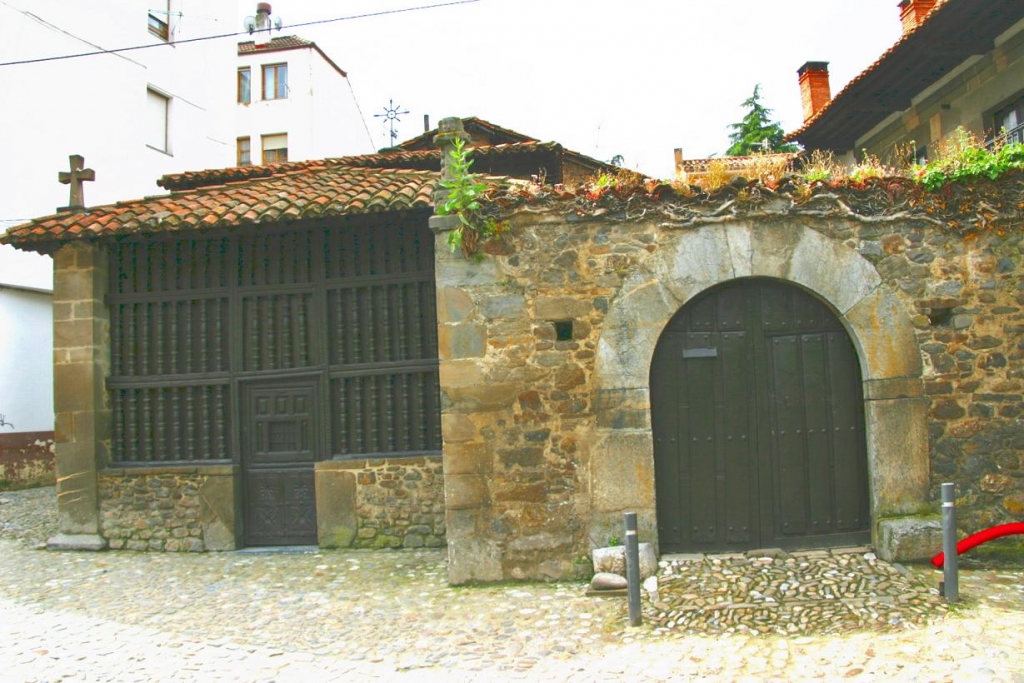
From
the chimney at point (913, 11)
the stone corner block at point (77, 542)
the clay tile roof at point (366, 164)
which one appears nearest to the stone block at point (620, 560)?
the stone corner block at point (77, 542)

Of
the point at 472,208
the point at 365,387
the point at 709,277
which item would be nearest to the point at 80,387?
the point at 365,387

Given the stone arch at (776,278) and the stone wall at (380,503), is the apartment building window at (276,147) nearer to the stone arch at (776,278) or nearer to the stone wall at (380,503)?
the stone wall at (380,503)

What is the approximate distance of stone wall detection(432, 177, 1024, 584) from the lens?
5363 millimetres

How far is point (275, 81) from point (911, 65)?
19756 mm

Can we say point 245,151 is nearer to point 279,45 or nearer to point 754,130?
point 279,45

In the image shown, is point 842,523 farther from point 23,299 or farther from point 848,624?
point 23,299

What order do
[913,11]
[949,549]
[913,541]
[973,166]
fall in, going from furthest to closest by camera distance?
[913,11] → [973,166] → [913,541] → [949,549]

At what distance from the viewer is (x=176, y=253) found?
7.47m

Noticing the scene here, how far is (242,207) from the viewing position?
686 centimetres

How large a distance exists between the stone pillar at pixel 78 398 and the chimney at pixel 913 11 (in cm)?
1211

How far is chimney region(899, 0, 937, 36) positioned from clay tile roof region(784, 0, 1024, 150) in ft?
3.54

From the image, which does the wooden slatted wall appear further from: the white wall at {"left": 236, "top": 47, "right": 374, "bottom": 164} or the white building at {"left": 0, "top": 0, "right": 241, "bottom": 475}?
the white wall at {"left": 236, "top": 47, "right": 374, "bottom": 164}

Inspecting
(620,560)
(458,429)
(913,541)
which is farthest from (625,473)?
(913,541)

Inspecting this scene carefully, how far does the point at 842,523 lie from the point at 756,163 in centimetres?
285
